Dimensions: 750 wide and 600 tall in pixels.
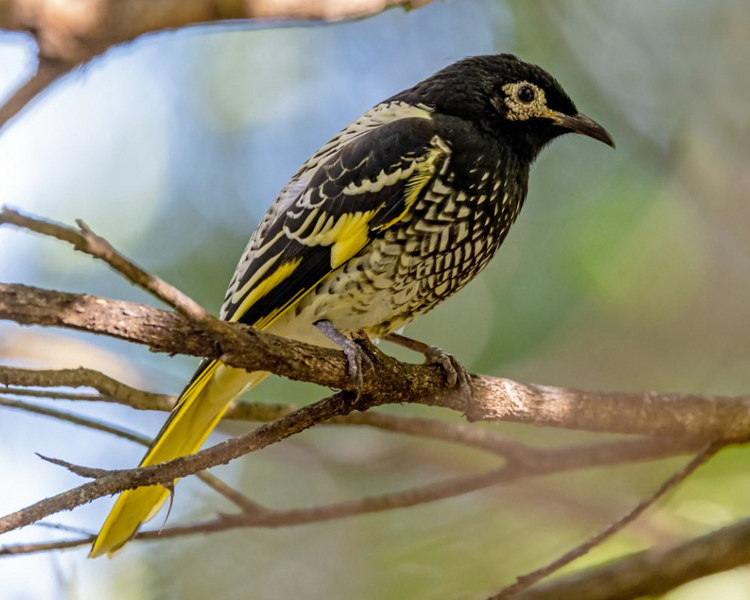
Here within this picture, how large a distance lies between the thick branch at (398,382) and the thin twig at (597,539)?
0.10 metres

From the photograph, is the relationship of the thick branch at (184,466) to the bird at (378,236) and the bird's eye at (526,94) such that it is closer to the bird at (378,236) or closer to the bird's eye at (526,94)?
the bird at (378,236)

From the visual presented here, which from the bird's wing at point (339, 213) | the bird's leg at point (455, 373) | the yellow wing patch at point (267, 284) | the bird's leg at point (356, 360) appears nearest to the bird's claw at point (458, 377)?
the bird's leg at point (455, 373)

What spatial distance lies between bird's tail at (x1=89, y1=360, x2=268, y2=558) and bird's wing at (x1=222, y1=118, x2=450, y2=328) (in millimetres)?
248

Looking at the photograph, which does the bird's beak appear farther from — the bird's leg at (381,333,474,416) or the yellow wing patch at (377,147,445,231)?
the bird's leg at (381,333,474,416)

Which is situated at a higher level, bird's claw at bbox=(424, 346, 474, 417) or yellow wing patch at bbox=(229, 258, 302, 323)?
yellow wing patch at bbox=(229, 258, 302, 323)

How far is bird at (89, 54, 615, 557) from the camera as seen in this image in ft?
10.4

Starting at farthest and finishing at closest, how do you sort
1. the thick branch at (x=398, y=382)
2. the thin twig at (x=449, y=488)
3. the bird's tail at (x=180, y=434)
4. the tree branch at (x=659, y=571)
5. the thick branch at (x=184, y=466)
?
1. the thin twig at (x=449, y=488)
2. the tree branch at (x=659, y=571)
3. the bird's tail at (x=180, y=434)
4. the thick branch at (x=184, y=466)
5. the thick branch at (x=398, y=382)

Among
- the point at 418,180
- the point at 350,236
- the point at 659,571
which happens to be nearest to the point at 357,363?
the point at 350,236

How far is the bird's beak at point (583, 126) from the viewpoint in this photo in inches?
140

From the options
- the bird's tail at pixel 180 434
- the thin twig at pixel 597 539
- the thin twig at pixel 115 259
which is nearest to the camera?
the thin twig at pixel 115 259

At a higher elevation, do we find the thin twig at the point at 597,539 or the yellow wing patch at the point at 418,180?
the yellow wing patch at the point at 418,180

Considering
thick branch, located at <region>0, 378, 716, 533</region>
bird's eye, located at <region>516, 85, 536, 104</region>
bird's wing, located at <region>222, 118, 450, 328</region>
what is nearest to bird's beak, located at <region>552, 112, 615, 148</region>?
bird's eye, located at <region>516, 85, 536, 104</region>

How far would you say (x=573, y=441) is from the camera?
17.7 feet

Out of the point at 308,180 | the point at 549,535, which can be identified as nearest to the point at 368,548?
the point at 549,535
